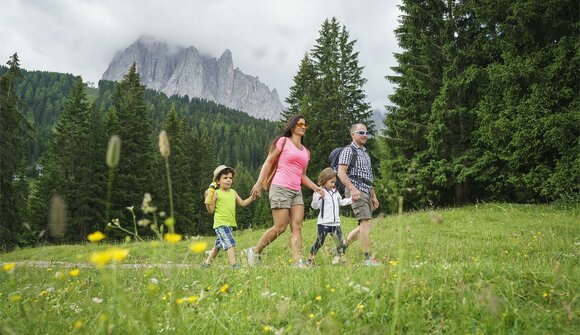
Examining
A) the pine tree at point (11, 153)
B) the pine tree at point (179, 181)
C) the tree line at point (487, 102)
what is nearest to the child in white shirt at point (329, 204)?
the tree line at point (487, 102)

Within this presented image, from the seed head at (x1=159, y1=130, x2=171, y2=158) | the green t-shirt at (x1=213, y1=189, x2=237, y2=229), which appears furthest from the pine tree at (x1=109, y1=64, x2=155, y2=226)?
the seed head at (x1=159, y1=130, x2=171, y2=158)

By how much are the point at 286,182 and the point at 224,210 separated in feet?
4.58

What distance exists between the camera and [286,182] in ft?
18.1

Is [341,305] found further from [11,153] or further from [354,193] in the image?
[11,153]

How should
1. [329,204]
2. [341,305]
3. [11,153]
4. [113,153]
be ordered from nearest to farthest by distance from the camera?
[113,153], [341,305], [329,204], [11,153]

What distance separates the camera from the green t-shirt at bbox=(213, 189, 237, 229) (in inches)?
246

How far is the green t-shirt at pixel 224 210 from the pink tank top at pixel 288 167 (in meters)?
1.22

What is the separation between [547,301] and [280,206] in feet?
11.3

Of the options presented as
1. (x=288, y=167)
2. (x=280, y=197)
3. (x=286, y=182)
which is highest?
(x=288, y=167)

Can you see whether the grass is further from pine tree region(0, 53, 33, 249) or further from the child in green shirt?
pine tree region(0, 53, 33, 249)

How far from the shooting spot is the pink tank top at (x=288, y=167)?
5.52m

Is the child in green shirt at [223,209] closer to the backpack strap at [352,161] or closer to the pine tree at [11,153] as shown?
the backpack strap at [352,161]

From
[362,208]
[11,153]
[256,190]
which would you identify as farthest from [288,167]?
[11,153]

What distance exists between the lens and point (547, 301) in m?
2.52
